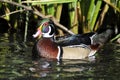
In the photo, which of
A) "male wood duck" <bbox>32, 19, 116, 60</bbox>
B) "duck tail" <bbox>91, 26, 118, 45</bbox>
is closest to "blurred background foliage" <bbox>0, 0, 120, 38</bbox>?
"duck tail" <bbox>91, 26, 118, 45</bbox>

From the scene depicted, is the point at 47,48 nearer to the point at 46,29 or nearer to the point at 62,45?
the point at 62,45

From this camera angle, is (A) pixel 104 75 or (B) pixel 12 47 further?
(B) pixel 12 47

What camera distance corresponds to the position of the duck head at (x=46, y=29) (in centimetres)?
964

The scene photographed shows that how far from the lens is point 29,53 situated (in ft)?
31.2

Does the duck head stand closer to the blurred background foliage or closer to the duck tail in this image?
the blurred background foliage

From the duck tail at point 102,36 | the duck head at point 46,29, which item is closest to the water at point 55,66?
the duck tail at point 102,36

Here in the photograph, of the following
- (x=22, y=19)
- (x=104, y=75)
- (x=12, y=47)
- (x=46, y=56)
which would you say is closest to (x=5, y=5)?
(x=22, y=19)

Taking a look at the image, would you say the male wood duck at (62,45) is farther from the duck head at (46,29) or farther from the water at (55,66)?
the water at (55,66)

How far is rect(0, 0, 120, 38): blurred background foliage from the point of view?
9.61 meters

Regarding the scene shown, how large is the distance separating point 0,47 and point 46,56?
3.48ft

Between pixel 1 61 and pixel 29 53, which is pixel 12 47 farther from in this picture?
pixel 1 61

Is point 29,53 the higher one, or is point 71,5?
point 71,5

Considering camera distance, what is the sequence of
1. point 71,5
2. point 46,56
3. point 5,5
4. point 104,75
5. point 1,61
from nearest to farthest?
point 104,75 → point 1,61 → point 46,56 → point 71,5 → point 5,5

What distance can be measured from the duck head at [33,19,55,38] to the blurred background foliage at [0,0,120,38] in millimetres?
294
